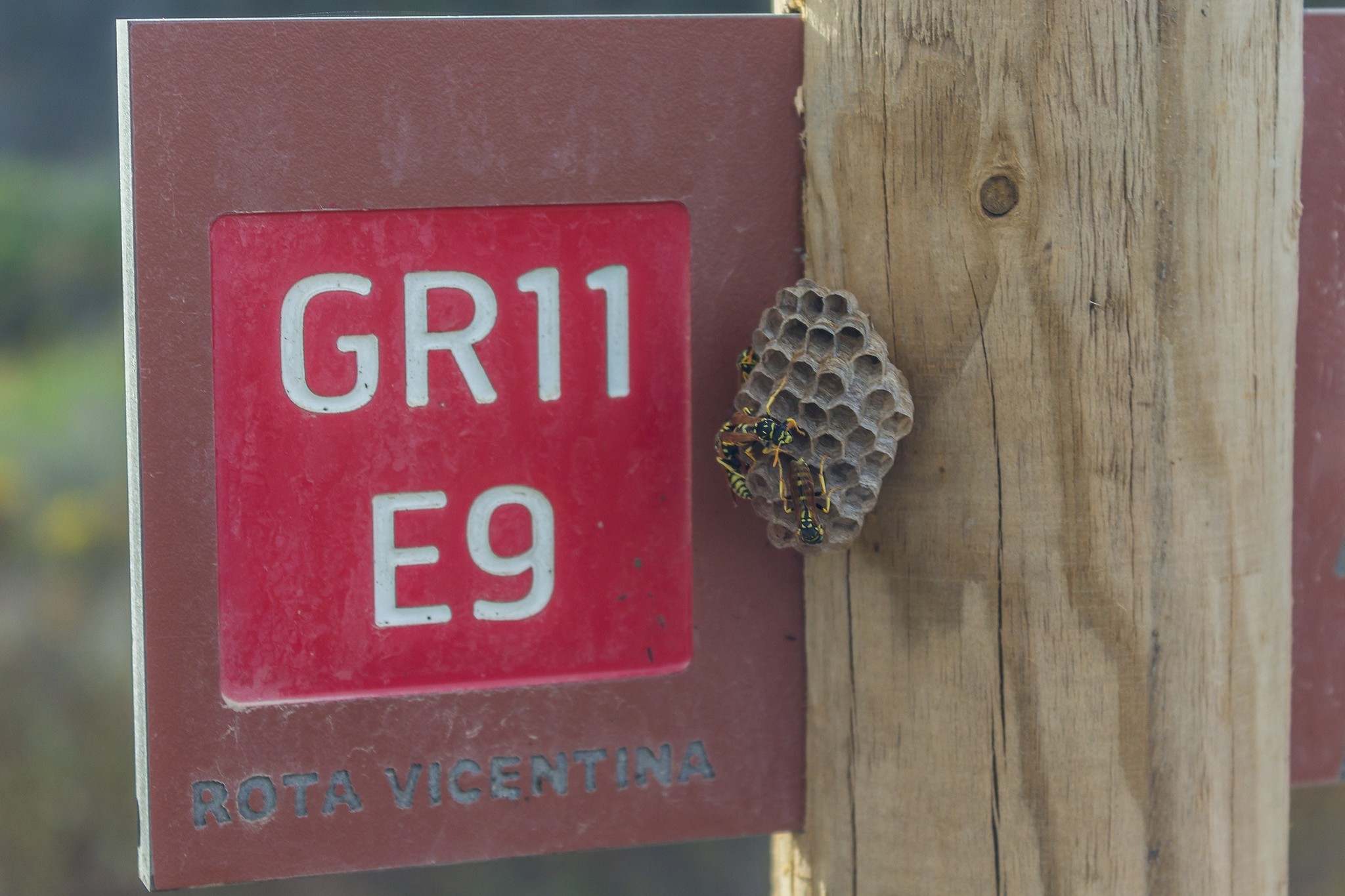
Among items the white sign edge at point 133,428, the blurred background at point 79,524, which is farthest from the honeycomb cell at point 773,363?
the blurred background at point 79,524

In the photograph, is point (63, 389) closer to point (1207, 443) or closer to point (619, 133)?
point (619, 133)

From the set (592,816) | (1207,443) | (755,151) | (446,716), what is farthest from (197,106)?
(1207,443)

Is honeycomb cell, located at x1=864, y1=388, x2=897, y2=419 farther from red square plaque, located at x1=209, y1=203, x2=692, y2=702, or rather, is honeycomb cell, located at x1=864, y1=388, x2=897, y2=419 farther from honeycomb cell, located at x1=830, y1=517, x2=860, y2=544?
red square plaque, located at x1=209, y1=203, x2=692, y2=702

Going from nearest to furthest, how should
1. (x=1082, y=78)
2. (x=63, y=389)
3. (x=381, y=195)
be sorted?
(x=1082, y=78) → (x=381, y=195) → (x=63, y=389)

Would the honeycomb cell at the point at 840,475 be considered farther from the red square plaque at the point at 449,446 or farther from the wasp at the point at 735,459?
the red square plaque at the point at 449,446

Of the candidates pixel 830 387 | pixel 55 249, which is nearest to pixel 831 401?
pixel 830 387


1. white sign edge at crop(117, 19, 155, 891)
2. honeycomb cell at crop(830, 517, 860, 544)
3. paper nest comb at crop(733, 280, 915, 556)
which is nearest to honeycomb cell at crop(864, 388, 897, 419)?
paper nest comb at crop(733, 280, 915, 556)

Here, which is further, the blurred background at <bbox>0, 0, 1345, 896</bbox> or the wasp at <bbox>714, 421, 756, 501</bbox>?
the blurred background at <bbox>0, 0, 1345, 896</bbox>
